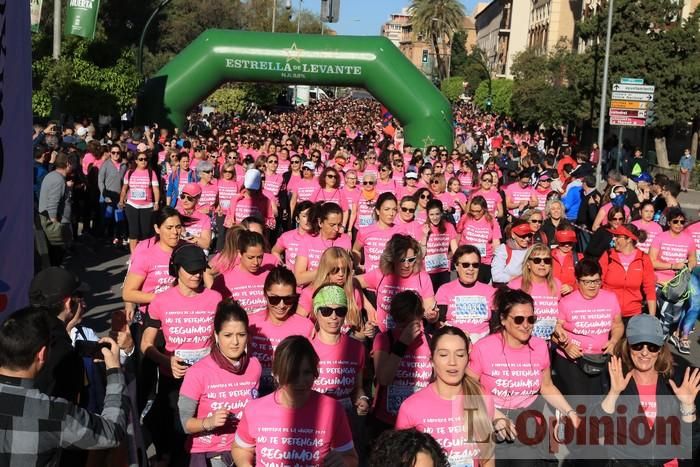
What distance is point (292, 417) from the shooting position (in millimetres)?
4117

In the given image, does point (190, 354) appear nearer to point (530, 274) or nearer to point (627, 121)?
point (530, 274)

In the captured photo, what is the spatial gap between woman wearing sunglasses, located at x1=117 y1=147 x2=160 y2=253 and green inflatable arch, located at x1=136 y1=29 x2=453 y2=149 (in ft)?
37.4

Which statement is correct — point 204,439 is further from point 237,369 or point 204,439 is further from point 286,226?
point 286,226

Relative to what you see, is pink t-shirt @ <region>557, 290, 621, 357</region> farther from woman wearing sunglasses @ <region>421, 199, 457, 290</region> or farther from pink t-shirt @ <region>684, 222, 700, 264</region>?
pink t-shirt @ <region>684, 222, 700, 264</region>

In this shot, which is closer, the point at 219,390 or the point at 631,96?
the point at 219,390

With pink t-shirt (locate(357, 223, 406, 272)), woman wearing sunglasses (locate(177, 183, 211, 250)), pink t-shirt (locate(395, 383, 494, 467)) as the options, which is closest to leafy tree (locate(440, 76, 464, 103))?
woman wearing sunglasses (locate(177, 183, 211, 250))

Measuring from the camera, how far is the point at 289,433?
4113 millimetres

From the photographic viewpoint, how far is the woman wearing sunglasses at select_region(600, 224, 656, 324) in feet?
26.1

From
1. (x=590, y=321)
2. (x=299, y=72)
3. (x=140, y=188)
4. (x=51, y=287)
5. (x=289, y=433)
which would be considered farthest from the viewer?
(x=299, y=72)

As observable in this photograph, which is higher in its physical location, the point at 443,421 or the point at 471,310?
the point at 471,310

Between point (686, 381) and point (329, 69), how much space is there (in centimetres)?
2112

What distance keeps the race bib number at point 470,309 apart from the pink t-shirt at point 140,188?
24.5 ft

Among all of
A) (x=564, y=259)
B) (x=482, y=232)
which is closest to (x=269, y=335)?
(x=564, y=259)

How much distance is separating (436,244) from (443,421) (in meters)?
5.49
